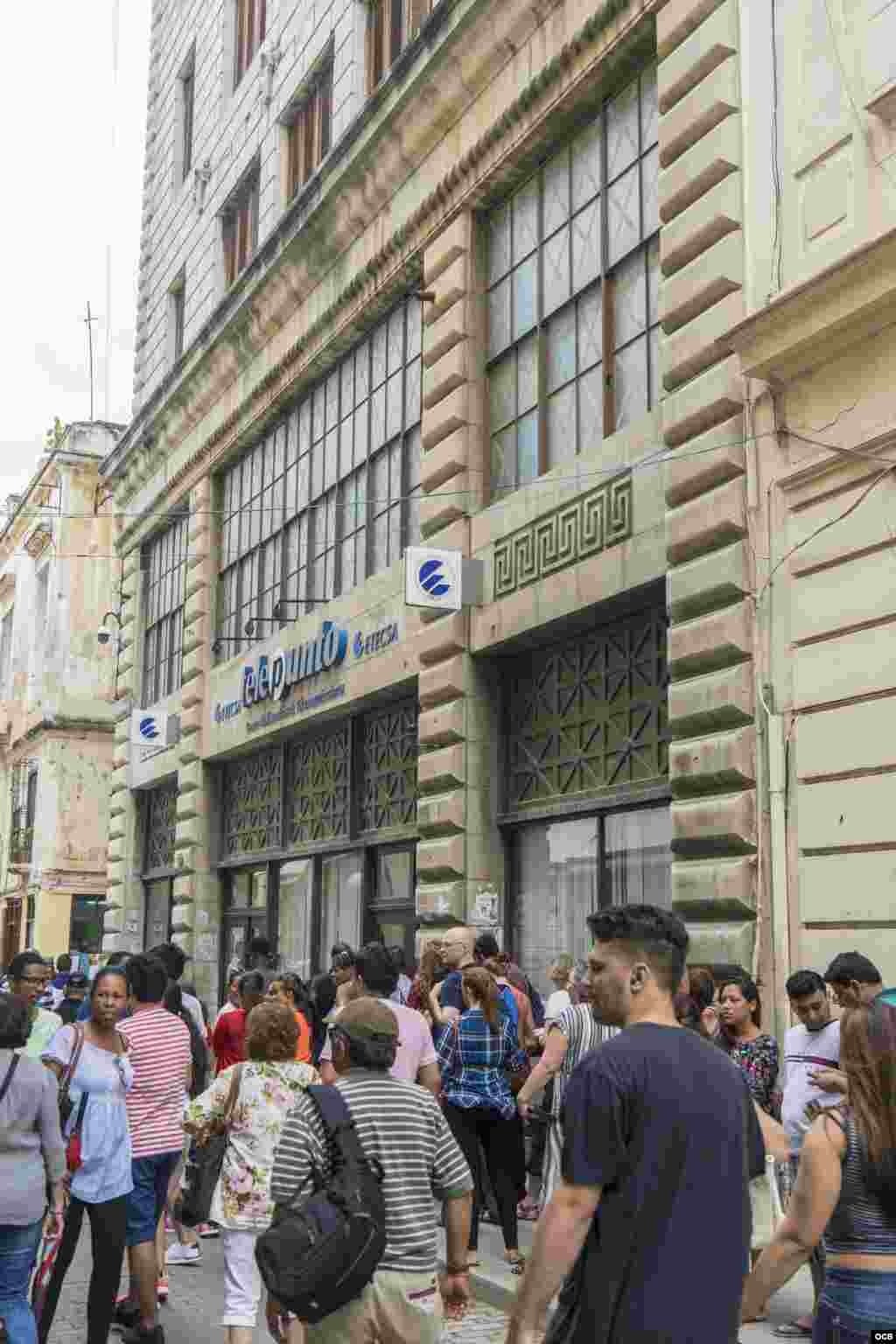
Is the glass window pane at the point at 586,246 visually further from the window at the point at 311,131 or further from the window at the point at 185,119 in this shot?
the window at the point at 185,119

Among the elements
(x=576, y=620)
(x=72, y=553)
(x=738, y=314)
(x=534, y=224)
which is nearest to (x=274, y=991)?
(x=576, y=620)

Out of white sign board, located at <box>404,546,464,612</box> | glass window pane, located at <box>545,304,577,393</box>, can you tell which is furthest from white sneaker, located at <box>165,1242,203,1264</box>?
glass window pane, located at <box>545,304,577,393</box>

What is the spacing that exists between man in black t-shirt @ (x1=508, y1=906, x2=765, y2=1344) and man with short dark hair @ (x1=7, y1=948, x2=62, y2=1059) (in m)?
5.83

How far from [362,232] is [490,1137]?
1232cm

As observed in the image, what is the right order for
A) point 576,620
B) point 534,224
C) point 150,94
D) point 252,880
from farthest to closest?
point 150,94, point 252,880, point 534,224, point 576,620

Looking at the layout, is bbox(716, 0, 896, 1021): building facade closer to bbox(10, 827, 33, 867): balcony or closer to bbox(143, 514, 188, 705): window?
bbox(143, 514, 188, 705): window

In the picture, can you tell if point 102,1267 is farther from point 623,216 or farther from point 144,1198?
point 623,216

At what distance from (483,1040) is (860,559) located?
152 inches

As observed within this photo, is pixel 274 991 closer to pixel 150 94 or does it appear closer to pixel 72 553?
pixel 150 94

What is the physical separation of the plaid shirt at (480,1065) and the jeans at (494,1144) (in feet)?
0.21

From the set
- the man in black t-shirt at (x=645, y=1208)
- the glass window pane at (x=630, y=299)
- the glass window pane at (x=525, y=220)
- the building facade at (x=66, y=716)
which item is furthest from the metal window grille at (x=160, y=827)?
the man in black t-shirt at (x=645, y=1208)

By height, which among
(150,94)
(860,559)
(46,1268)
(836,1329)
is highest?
(150,94)

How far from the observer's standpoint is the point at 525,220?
1552 centimetres

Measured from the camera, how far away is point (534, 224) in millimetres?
15281
